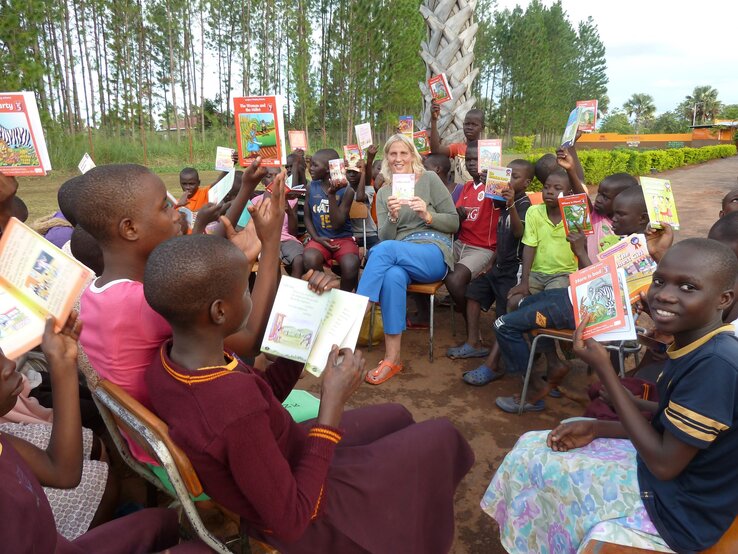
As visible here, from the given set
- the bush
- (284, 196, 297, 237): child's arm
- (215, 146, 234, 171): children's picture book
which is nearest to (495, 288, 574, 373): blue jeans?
(284, 196, 297, 237): child's arm

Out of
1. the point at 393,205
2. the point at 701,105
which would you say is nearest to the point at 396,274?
the point at 393,205

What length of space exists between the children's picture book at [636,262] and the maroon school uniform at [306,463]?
1.30 m

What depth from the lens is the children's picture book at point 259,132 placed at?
2.30 m

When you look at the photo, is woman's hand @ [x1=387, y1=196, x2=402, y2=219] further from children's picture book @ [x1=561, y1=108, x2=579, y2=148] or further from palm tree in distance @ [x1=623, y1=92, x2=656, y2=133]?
palm tree in distance @ [x1=623, y1=92, x2=656, y2=133]

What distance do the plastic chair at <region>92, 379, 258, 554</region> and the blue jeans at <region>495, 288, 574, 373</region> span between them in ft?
7.66

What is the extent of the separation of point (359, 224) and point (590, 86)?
146ft

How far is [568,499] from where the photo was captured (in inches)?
65.6

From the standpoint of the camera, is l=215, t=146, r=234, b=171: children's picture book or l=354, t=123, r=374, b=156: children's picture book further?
l=354, t=123, r=374, b=156: children's picture book

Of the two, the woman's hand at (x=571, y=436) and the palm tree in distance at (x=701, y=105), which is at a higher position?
the palm tree in distance at (x=701, y=105)

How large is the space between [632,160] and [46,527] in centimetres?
1961

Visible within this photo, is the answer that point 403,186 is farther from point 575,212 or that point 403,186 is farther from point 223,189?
point 223,189

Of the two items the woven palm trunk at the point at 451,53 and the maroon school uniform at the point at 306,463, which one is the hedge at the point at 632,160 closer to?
the woven palm trunk at the point at 451,53

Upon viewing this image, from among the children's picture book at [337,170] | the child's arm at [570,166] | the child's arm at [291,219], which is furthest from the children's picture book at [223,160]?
the child's arm at [570,166]

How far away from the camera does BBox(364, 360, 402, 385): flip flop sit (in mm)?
3715
